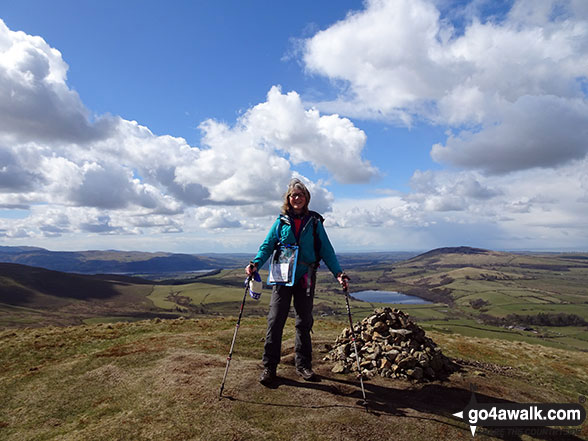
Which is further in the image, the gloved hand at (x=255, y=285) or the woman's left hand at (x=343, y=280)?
the gloved hand at (x=255, y=285)

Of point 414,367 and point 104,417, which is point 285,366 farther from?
point 104,417

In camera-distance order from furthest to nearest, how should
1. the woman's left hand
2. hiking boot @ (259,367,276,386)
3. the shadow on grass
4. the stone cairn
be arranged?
1. the stone cairn
2. the woman's left hand
3. hiking boot @ (259,367,276,386)
4. the shadow on grass

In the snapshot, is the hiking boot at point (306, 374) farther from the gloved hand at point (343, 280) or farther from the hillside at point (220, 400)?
the gloved hand at point (343, 280)

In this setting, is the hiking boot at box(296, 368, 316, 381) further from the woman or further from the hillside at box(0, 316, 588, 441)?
the hillside at box(0, 316, 588, 441)

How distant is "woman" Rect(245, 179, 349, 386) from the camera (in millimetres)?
9141

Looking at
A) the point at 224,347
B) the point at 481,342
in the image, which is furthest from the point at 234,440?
the point at 481,342

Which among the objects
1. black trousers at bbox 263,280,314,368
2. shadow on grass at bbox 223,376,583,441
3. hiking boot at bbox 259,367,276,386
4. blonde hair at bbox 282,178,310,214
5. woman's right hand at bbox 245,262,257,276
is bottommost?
shadow on grass at bbox 223,376,583,441

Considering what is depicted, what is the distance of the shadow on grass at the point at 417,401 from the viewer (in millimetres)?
7223

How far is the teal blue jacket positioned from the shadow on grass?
10.2 ft

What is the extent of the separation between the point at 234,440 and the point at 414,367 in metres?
6.41

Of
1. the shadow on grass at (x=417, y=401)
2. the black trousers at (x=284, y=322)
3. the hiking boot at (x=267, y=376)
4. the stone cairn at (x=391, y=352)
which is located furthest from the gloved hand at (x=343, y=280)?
the stone cairn at (x=391, y=352)

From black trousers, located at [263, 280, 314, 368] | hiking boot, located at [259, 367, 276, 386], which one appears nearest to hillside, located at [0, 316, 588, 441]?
hiking boot, located at [259, 367, 276, 386]

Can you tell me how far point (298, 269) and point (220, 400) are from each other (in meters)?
3.87

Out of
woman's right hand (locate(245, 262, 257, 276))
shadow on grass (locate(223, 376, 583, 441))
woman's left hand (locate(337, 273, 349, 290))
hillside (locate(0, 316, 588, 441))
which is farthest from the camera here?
woman's right hand (locate(245, 262, 257, 276))
